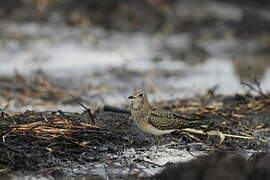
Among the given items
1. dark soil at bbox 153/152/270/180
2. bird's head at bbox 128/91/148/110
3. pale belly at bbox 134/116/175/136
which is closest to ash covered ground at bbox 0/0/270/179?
dark soil at bbox 153/152/270/180

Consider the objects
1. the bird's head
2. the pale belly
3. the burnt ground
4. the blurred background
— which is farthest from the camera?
the blurred background

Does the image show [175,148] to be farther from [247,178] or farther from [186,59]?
[186,59]

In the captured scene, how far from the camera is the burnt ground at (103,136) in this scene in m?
3.67

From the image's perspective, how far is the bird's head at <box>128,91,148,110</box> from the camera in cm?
454

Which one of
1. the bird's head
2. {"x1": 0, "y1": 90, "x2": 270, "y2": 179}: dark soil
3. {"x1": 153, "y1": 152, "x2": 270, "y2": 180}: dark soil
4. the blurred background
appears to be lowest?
{"x1": 0, "y1": 90, "x2": 270, "y2": 179}: dark soil

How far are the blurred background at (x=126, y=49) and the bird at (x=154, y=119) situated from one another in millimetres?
1960

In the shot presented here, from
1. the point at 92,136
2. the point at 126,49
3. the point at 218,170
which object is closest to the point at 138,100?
the point at 92,136

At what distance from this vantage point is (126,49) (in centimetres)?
1054

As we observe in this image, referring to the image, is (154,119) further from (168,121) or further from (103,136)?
(103,136)

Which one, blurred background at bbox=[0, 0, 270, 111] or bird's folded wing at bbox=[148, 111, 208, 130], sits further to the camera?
blurred background at bbox=[0, 0, 270, 111]

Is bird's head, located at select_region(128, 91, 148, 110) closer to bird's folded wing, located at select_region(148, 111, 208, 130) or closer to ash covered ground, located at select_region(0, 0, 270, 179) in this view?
bird's folded wing, located at select_region(148, 111, 208, 130)

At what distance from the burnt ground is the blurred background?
1527mm

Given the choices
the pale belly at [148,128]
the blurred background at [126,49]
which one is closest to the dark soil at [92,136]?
the pale belly at [148,128]

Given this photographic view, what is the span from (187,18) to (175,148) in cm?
814
